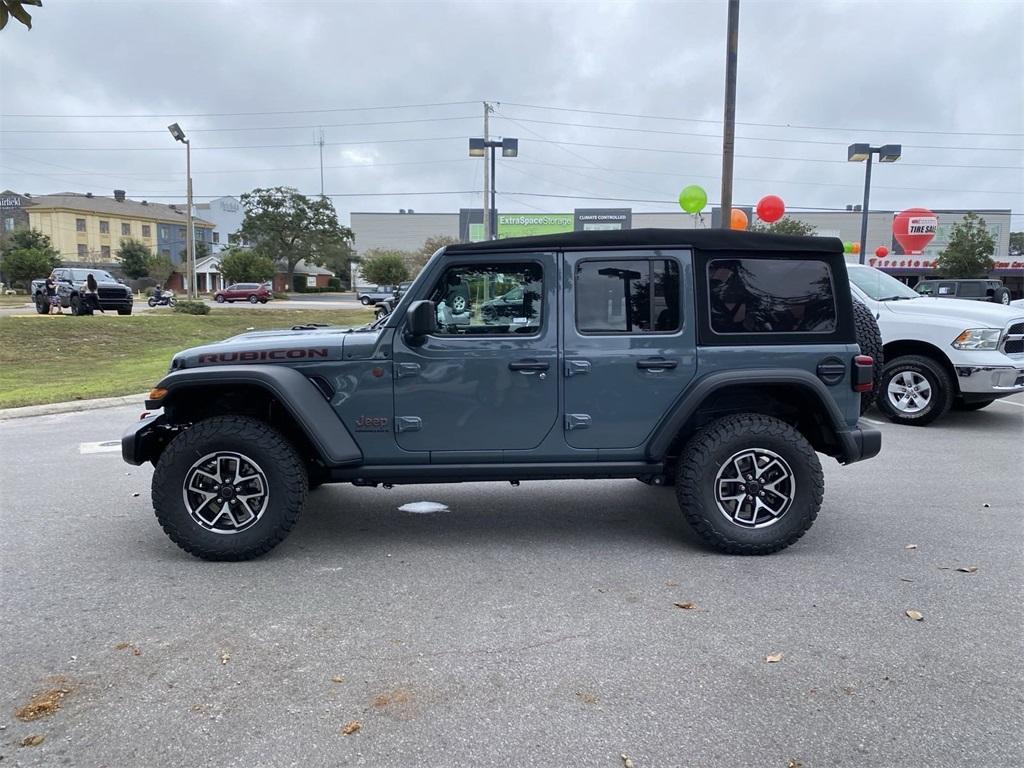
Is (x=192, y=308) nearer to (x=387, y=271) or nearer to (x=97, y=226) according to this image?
(x=387, y=271)

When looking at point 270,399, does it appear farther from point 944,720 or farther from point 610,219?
point 610,219

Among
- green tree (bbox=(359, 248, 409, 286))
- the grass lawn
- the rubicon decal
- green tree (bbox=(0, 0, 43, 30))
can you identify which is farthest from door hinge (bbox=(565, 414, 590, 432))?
green tree (bbox=(359, 248, 409, 286))

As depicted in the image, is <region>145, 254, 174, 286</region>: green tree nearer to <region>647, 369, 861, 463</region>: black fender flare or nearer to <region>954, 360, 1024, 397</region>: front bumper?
<region>954, 360, 1024, 397</region>: front bumper

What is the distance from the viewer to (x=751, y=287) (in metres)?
4.57

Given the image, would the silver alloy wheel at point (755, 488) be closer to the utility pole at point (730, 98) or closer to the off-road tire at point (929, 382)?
the off-road tire at point (929, 382)

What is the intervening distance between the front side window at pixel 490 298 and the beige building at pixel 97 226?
3390 inches

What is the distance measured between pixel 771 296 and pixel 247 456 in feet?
10.9

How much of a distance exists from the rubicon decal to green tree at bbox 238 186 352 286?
8462cm

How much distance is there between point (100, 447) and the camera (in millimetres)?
7656

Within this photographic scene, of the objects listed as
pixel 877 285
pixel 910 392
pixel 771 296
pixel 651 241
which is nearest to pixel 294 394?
pixel 651 241

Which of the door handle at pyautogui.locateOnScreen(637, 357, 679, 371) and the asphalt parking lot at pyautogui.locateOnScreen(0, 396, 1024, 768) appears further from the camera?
the door handle at pyautogui.locateOnScreen(637, 357, 679, 371)

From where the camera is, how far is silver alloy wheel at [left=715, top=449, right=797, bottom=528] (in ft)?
14.6

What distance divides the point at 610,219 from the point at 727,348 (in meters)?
40.7

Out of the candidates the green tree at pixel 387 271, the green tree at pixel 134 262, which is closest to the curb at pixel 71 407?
the green tree at pixel 387 271
